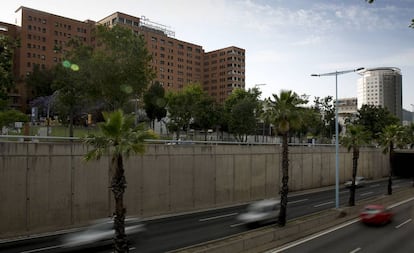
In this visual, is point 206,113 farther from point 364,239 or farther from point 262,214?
point 364,239

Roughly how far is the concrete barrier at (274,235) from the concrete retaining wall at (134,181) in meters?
12.2

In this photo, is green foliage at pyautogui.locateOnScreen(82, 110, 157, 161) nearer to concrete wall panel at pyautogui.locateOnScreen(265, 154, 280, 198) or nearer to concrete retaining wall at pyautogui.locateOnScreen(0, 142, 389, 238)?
concrete retaining wall at pyautogui.locateOnScreen(0, 142, 389, 238)


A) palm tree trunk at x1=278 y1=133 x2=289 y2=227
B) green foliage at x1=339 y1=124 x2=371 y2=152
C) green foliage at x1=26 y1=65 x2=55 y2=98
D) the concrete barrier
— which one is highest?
green foliage at x1=26 y1=65 x2=55 y2=98

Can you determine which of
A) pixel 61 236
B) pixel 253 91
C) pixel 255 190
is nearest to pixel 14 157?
pixel 61 236

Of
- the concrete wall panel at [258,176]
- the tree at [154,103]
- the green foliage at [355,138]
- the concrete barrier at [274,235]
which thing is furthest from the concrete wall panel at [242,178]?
the tree at [154,103]

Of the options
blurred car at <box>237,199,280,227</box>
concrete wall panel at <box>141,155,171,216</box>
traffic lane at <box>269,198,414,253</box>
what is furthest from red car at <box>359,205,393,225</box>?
concrete wall panel at <box>141,155,171,216</box>

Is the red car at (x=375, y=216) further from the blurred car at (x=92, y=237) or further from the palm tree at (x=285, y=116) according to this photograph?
the blurred car at (x=92, y=237)

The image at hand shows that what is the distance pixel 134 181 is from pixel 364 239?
60.3ft

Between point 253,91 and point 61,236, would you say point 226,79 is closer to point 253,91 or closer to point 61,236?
point 253,91

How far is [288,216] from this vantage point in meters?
32.0

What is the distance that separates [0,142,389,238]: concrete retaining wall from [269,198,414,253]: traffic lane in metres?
14.1

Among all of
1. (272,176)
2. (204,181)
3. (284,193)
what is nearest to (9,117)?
(204,181)

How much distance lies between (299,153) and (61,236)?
120 feet

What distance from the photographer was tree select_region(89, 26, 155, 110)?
1598 inches
